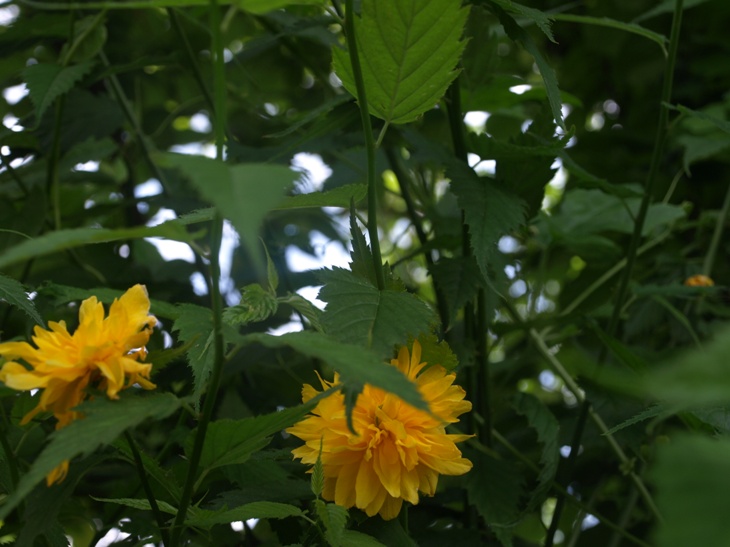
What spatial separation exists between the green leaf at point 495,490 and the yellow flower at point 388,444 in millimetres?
167

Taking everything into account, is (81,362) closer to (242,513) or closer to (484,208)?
(242,513)

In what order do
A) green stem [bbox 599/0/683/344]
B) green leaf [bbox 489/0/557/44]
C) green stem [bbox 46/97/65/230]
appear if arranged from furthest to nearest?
green stem [bbox 46/97/65/230] < green stem [bbox 599/0/683/344] < green leaf [bbox 489/0/557/44]

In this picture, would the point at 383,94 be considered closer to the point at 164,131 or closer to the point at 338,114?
the point at 338,114

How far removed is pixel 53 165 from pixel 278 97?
58cm

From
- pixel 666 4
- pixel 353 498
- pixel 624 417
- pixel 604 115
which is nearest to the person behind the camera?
pixel 353 498

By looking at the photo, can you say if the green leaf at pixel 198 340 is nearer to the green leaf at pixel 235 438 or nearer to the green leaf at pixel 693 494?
the green leaf at pixel 235 438

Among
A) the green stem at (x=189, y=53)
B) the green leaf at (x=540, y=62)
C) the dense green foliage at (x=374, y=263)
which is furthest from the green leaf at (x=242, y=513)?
the green stem at (x=189, y=53)

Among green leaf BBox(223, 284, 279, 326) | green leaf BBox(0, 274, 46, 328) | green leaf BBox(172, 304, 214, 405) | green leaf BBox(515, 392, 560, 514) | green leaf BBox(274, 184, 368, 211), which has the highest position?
green leaf BBox(274, 184, 368, 211)

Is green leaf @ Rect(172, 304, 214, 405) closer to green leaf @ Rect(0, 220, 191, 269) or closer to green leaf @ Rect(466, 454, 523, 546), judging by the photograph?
green leaf @ Rect(0, 220, 191, 269)

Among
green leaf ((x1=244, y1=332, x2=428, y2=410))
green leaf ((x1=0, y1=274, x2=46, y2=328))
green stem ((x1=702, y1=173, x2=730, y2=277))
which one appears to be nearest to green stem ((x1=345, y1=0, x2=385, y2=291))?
green leaf ((x1=244, y1=332, x2=428, y2=410))

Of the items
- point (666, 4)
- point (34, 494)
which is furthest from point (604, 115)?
point (34, 494)

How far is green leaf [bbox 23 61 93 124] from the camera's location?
0.77 m

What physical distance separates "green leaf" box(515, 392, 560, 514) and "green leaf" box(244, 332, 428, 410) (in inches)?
11.3

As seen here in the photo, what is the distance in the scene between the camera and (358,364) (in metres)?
0.38
